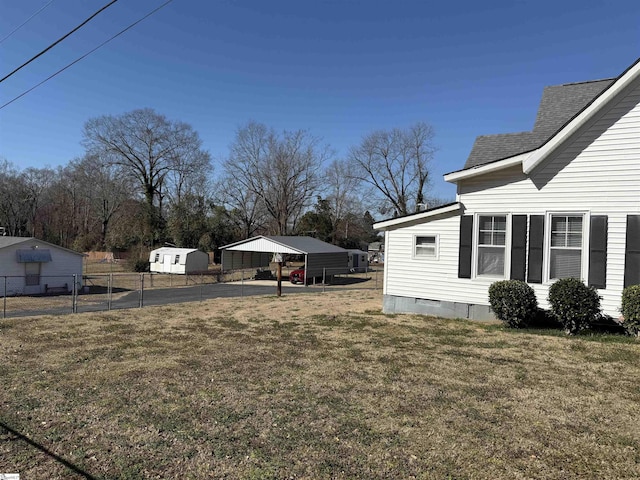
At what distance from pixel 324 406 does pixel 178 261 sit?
36.4m

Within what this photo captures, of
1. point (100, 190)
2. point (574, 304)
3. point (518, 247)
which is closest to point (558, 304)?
point (574, 304)

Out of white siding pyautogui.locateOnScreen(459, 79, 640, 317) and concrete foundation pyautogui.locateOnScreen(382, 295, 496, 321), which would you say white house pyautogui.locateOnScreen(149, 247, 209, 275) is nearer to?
concrete foundation pyautogui.locateOnScreen(382, 295, 496, 321)

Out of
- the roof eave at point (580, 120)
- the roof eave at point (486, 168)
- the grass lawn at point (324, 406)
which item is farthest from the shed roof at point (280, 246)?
the roof eave at point (580, 120)

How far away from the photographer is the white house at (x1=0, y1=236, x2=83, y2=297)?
1000 inches

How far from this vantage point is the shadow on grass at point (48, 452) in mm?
3448

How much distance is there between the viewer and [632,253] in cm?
852

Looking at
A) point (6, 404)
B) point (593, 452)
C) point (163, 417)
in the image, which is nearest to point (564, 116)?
point (593, 452)

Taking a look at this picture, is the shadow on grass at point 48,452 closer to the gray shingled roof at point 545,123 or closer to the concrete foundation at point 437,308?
the concrete foundation at point 437,308

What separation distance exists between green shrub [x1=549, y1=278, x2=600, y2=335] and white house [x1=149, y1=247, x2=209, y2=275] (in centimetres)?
3355

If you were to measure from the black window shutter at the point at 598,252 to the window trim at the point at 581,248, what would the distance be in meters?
0.09

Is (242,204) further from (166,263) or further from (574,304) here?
(574,304)

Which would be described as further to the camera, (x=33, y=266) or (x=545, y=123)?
(x=33, y=266)

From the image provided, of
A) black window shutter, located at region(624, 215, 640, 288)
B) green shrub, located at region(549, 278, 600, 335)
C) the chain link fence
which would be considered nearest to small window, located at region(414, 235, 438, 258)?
green shrub, located at region(549, 278, 600, 335)

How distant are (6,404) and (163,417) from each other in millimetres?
2123
